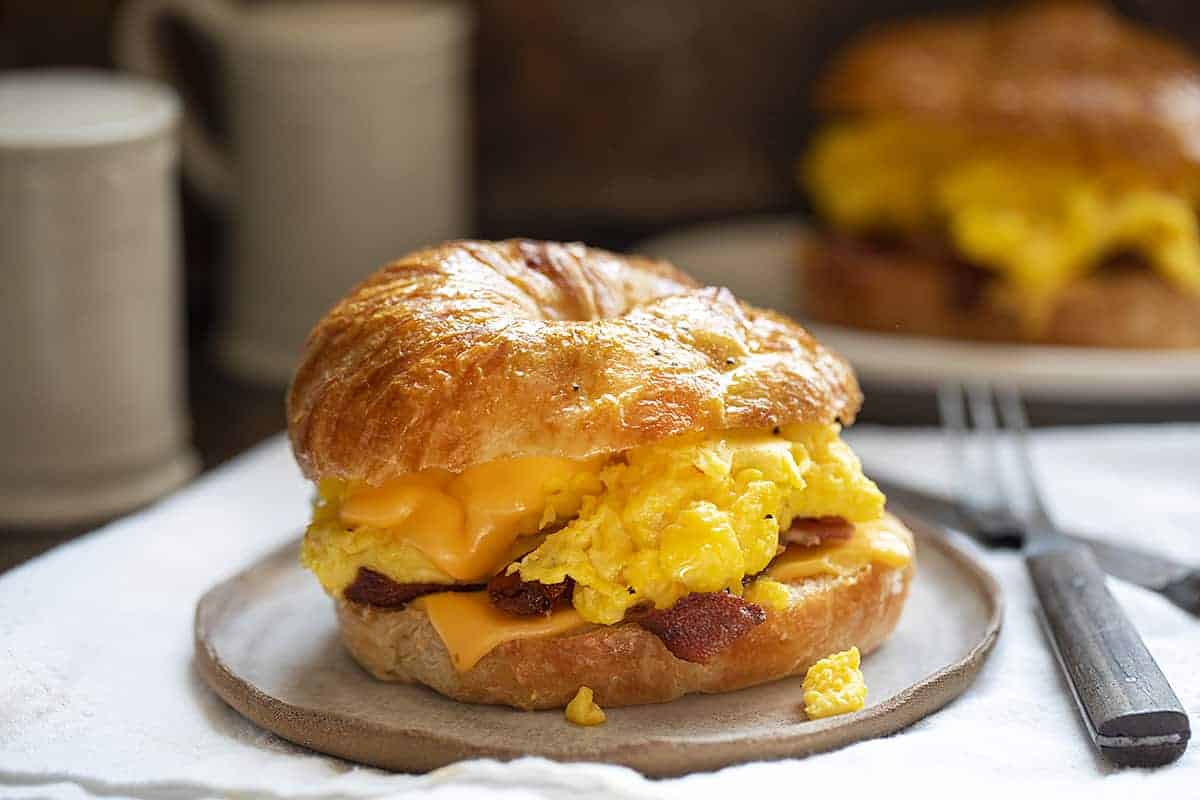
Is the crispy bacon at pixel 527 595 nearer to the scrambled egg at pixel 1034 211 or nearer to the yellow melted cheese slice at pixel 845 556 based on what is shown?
the yellow melted cheese slice at pixel 845 556

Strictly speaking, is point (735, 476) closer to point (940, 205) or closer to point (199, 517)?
point (199, 517)

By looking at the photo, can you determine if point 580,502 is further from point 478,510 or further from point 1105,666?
point 1105,666

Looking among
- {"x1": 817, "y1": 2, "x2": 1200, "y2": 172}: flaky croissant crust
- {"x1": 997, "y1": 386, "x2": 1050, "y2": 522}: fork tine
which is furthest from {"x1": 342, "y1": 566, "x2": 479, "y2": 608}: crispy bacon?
{"x1": 817, "y1": 2, "x2": 1200, "y2": 172}: flaky croissant crust

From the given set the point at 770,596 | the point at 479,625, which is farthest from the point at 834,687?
the point at 479,625

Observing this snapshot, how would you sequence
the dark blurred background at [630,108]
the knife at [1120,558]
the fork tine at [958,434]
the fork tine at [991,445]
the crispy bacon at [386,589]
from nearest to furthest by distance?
the crispy bacon at [386,589] < the knife at [1120,558] < the fork tine at [991,445] < the fork tine at [958,434] < the dark blurred background at [630,108]

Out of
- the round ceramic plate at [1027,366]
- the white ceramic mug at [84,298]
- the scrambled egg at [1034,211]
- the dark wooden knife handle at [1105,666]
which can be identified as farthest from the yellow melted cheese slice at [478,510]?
the scrambled egg at [1034,211]

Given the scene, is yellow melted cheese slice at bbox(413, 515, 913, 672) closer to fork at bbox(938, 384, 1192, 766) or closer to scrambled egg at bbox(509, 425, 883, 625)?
scrambled egg at bbox(509, 425, 883, 625)
